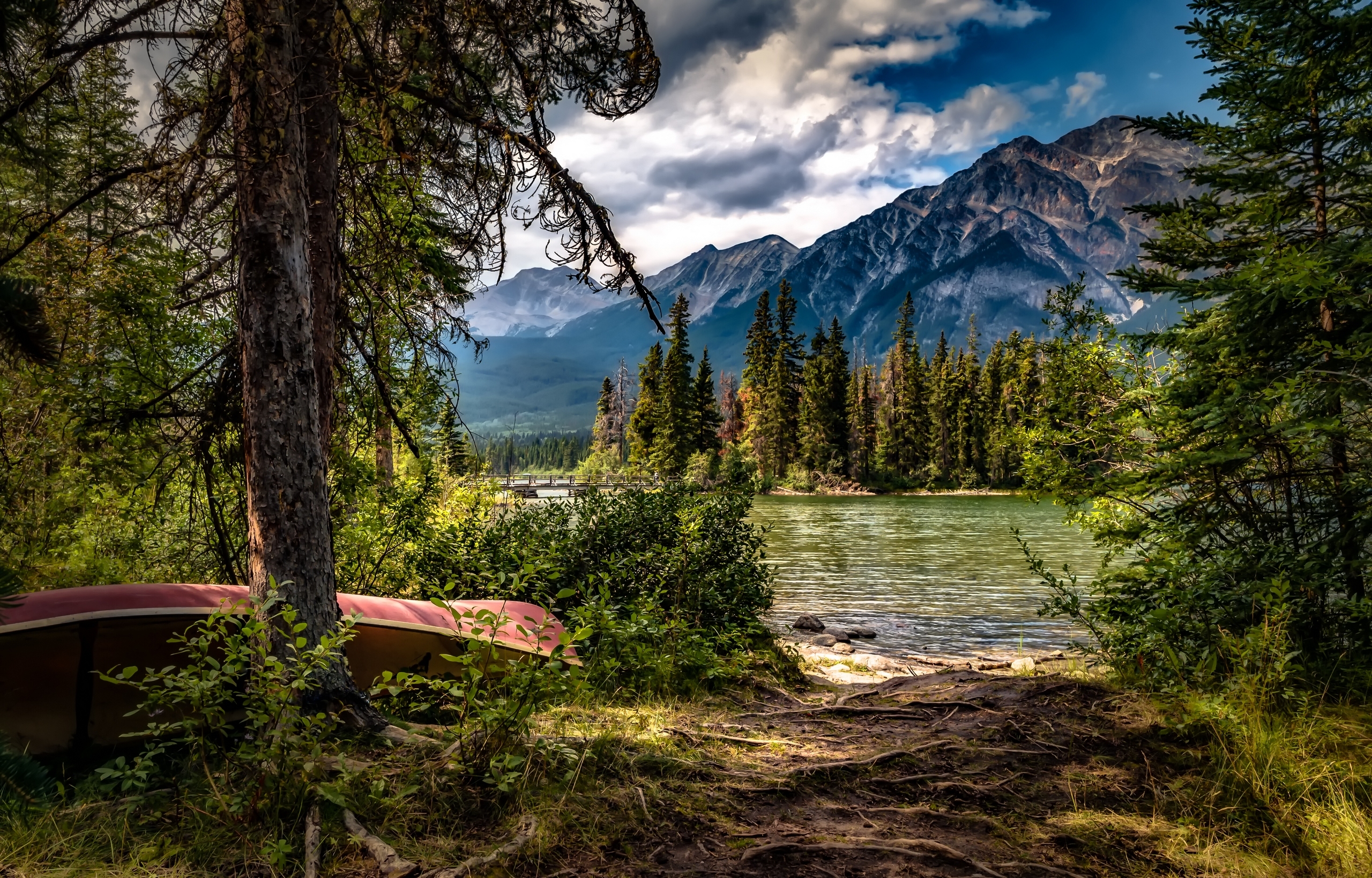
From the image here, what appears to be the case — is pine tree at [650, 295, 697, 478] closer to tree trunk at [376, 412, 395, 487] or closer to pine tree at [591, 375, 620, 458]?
pine tree at [591, 375, 620, 458]

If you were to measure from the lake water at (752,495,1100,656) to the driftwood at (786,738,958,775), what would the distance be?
282cm

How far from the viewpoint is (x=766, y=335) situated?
67.8m

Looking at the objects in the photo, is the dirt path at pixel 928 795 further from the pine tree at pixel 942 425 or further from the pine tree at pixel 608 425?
the pine tree at pixel 942 425

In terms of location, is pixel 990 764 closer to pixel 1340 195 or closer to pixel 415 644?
pixel 415 644

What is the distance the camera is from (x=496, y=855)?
2.65 meters

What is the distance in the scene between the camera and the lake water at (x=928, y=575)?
549 inches

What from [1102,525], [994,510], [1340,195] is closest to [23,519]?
[1102,525]

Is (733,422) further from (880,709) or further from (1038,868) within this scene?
(1038,868)

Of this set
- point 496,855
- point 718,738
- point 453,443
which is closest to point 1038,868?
point 718,738

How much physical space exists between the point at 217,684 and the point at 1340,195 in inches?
334

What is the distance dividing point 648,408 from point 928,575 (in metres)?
39.2

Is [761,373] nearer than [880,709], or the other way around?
[880,709]

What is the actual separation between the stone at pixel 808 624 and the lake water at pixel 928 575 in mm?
451

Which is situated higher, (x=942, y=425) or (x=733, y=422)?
(x=733, y=422)
